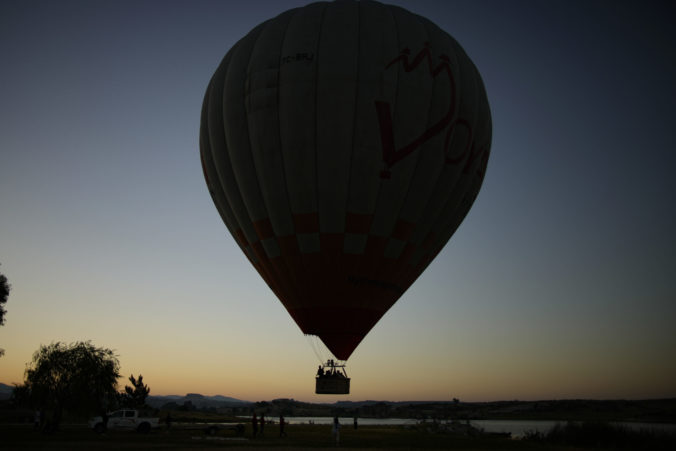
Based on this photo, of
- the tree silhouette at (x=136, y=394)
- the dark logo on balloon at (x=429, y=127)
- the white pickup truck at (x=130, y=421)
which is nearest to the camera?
the dark logo on balloon at (x=429, y=127)

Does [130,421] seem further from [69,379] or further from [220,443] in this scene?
[220,443]

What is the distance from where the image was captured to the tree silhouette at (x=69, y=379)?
2914 cm

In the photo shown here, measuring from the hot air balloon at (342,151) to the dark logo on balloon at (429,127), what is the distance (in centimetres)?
5

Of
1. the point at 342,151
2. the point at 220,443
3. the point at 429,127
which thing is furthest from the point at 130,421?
the point at 429,127

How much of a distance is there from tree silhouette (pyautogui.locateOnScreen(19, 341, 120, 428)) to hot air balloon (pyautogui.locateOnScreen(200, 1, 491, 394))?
53.9 ft

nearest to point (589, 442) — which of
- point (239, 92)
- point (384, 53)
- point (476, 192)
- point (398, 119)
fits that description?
point (476, 192)

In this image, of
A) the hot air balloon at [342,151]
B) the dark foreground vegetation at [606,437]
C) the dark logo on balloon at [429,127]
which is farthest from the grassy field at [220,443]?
the dark logo on balloon at [429,127]

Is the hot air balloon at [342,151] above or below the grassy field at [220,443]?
above

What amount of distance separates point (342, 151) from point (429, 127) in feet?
11.4

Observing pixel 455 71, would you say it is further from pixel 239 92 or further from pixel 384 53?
pixel 239 92

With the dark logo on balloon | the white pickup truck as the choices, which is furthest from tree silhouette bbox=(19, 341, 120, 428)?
the dark logo on balloon

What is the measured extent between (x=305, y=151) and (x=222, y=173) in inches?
166

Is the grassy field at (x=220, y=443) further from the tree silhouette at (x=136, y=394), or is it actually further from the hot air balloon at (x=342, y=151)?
the tree silhouette at (x=136, y=394)

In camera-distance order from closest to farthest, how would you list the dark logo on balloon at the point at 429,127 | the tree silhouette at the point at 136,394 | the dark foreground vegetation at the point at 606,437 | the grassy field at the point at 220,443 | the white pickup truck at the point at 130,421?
1. the dark logo on balloon at the point at 429,127
2. the grassy field at the point at 220,443
3. the dark foreground vegetation at the point at 606,437
4. the white pickup truck at the point at 130,421
5. the tree silhouette at the point at 136,394
